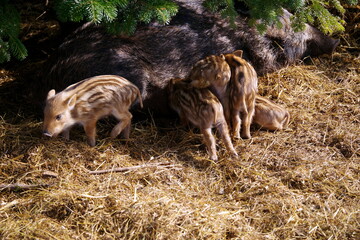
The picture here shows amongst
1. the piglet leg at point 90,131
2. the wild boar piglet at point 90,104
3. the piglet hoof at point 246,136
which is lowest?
the piglet hoof at point 246,136

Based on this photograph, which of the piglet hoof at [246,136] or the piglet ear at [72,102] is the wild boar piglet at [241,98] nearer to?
the piglet hoof at [246,136]

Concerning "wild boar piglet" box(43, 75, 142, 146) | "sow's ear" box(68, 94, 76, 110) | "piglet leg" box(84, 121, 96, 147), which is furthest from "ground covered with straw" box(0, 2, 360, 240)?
"sow's ear" box(68, 94, 76, 110)

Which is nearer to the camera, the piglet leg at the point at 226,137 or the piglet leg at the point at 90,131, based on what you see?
the piglet leg at the point at 90,131

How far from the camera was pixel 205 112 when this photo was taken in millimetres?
4488

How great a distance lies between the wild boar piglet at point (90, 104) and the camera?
13.4ft

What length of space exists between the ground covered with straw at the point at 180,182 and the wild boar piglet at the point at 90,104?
8.7 inches

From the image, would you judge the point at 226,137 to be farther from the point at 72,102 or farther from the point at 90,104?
the point at 72,102

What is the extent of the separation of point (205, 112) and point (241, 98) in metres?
0.44

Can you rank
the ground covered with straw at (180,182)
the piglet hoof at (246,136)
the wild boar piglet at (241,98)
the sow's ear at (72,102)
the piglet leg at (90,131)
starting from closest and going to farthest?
the ground covered with straw at (180,182) < the sow's ear at (72,102) < the piglet leg at (90,131) < the wild boar piglet at (241,98) < the piglet hoof at (246,136)

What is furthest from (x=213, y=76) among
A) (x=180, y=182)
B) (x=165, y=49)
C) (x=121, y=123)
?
(x=180, y=182)

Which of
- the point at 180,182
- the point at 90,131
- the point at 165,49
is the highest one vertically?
the point at 165,49

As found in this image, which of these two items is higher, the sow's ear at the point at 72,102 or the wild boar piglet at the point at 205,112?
the sow's ear at the point at 72,102

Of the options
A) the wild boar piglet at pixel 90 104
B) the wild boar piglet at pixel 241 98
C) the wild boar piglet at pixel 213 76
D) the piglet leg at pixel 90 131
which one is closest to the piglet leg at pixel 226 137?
the wild boar piglet at pixel 241 98

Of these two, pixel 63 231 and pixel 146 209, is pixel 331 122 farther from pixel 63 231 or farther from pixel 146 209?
pixel 63 231
